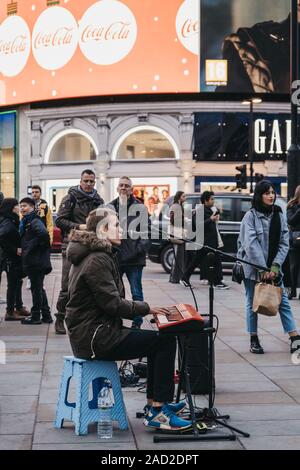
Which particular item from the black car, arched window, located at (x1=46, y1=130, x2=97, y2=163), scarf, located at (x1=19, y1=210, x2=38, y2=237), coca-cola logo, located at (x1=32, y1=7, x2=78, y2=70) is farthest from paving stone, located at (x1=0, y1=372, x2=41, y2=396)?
coca-cola logo, located at (x1=32, y1=7, x2=78, y2=70)

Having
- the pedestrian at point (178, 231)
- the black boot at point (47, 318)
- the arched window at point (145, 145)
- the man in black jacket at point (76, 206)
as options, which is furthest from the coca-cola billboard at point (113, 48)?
the man in black jacket at point (76, 206)

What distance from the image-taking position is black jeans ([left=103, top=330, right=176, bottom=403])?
5863mm

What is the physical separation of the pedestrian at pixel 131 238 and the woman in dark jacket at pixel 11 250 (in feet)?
6.19

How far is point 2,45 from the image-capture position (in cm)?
4600

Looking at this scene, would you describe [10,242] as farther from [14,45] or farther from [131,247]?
[14,45]

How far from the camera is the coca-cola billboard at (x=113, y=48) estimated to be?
40688 mm

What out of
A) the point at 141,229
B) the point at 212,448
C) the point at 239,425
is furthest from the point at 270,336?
the point at 212,448

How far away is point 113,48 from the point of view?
4138 centimetres

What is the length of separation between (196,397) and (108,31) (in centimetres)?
3607

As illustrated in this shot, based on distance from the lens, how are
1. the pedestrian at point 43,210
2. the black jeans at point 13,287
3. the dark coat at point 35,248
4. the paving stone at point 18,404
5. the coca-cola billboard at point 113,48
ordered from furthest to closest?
1. the coca-cola billboard at point 113,48
2. the pedestrian at point 43,210
3. the black jeans at point 13,287
4. the dark coat at point 35,248
5. the paving stone at point 18,404

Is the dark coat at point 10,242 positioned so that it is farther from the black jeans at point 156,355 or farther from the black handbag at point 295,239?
the black jeans at point 156,355

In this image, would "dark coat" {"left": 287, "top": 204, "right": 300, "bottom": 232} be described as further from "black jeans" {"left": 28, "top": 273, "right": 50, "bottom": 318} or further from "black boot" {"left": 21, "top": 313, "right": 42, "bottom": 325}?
"black boot" {"left": 21, "top": 313, "right": 42, "bottom": 325}

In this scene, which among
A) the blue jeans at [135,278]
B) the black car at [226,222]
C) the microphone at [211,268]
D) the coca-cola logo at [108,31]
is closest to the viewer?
the microphone at [211,268]
